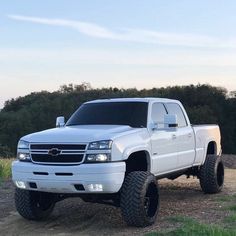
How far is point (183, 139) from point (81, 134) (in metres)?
2.69

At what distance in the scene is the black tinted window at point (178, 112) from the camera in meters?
10.5

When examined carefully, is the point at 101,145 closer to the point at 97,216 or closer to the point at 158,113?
the point at 97,216

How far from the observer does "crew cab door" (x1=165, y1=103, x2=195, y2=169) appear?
395 inches

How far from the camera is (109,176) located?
304 inches

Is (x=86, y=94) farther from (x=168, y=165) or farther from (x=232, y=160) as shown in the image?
(x=168, y=165)

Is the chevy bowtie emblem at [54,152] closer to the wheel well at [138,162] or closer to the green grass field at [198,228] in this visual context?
the wheel well at [138,162]

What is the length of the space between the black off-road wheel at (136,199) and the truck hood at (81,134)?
67 centimetres

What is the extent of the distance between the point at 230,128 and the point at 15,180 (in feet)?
179

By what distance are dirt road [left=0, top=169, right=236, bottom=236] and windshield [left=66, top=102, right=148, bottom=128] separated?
61.7 inches

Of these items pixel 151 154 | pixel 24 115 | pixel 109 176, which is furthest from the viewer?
pixel 24 115

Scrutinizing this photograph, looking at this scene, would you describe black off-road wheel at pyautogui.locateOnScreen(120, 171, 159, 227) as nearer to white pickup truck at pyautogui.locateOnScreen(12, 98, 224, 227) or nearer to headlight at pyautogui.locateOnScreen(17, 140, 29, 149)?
white pickup truck at pyautogui.locateOnScreen(12, 98, 224, 227)

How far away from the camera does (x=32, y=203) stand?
889 centimetres

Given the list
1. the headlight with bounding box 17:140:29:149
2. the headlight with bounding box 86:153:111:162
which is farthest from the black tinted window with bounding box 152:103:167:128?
the headlight with bounding box 17:140:29:149

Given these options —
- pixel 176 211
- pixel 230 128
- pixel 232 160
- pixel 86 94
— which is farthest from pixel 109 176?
pixel 86 94
